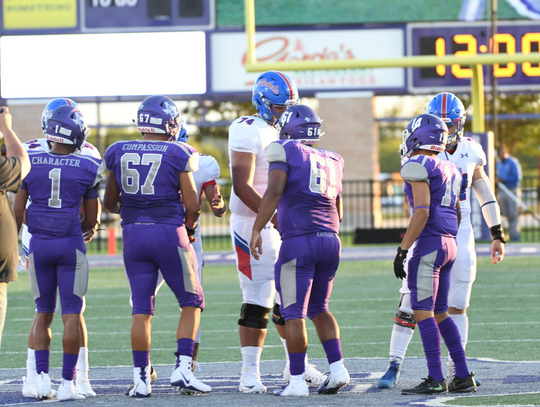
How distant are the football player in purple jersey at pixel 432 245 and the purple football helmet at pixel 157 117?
1.58 meters

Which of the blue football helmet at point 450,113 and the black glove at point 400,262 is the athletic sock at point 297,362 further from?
the blue football helmet at point 450,113

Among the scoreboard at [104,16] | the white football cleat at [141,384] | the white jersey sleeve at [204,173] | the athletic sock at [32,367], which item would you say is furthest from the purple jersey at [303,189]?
the scoreboard at [104,16]

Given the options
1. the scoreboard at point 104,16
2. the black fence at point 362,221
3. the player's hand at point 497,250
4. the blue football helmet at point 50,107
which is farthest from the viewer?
the scoreboard at point 104,16

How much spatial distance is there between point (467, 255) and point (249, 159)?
168 centimetres

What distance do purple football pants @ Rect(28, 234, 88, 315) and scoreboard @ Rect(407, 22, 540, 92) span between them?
14.8 metres

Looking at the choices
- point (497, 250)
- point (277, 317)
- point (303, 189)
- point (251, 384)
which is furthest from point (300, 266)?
point (497, 250)

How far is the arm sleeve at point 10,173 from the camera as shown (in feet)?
18.4

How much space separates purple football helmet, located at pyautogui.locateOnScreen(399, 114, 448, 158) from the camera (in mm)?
6305

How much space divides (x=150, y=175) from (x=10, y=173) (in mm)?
924

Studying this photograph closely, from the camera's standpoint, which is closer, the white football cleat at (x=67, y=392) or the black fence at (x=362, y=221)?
the white football cleat at (x=67, y=392)

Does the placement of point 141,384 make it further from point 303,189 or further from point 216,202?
point 303,189

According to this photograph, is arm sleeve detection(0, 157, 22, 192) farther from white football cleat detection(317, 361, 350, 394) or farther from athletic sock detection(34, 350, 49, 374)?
white football cleat detection(317, 361, 350, 394)

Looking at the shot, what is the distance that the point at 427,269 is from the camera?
621cm

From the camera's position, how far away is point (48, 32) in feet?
72.6
